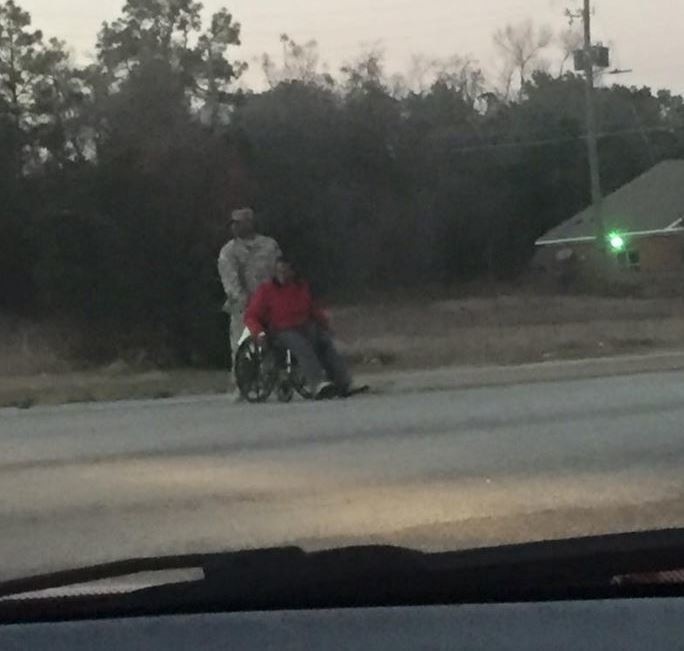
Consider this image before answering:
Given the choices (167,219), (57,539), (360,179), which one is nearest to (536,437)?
(57,539)

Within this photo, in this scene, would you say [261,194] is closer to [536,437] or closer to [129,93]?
[129,93]

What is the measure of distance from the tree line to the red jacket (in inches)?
345

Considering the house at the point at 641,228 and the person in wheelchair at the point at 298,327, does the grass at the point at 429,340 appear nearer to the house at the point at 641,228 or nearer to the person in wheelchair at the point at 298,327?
the person in wheelchair at the point at 298,327

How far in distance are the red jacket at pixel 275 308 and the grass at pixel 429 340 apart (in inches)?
93.9

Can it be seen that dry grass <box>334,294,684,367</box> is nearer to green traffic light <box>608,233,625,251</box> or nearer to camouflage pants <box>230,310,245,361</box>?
green traffic light <box>608,233,625,251</box>

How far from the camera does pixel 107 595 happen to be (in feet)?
7.29

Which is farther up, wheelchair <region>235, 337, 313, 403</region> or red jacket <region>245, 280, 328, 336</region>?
red jacket <region>245, 280, 328, 336</region>

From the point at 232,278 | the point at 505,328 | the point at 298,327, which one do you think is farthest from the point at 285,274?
the point at 505,328

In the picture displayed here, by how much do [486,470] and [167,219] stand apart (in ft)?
97.7

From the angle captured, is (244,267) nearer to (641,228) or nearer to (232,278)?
(232,278)

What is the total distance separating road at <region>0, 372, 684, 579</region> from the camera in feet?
24.7

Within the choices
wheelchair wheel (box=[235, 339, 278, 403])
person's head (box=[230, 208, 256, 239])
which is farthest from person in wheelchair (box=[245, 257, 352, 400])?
person's head (box=[230, 208, 256, 239])

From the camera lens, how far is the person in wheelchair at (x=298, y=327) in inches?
597

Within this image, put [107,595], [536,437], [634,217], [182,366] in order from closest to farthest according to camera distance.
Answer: [107,595] → [536,437] → [182,366] → [634,217]
